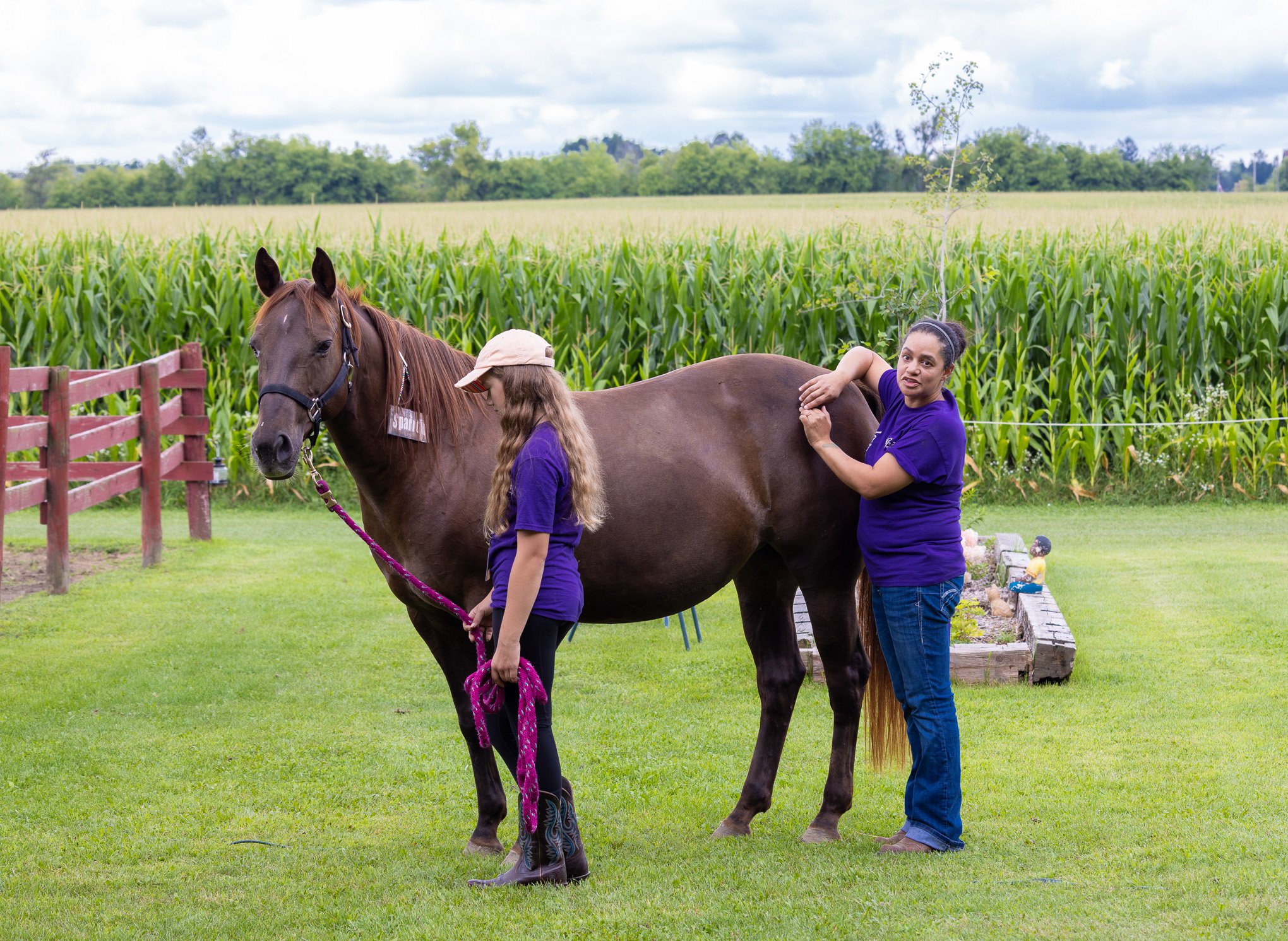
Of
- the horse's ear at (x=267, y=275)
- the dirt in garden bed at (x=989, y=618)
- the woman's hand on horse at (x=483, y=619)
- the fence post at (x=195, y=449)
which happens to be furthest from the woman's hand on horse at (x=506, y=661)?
the fence post at (x=195, y=449)

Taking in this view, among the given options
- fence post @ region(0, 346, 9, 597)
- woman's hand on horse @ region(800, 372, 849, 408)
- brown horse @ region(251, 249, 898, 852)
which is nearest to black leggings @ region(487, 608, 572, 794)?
brown horse @ region(251, 249, 898, 852)

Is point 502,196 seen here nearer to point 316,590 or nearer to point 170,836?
point 316,590

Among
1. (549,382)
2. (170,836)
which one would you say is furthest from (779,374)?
(170,836)

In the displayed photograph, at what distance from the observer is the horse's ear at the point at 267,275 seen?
3713mm

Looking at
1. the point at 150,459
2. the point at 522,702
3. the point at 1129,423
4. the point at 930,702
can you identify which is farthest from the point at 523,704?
the point at 1129,423

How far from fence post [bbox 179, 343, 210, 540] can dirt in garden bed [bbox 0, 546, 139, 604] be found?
0.53 metres

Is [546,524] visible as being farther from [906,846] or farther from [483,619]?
[906,846]

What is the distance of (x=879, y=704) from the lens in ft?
14.8

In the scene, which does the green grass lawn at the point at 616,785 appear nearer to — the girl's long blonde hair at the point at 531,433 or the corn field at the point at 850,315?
the girl's long blonde hair at the point at 531,433

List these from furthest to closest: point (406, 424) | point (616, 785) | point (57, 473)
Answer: point (57, 473), point (616, 785), point (406, 424)

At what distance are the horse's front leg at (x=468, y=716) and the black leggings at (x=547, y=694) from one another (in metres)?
0.46

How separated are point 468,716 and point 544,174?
50154 millimetres

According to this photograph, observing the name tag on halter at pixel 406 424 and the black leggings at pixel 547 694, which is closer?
the black leggings at pixel 547 694

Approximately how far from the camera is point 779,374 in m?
4.35
